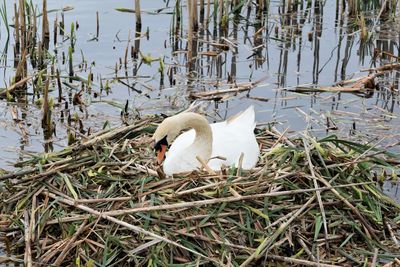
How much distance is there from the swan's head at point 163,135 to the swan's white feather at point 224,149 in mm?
169

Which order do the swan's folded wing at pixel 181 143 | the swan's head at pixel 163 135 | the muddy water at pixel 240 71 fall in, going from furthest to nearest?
1. the muddy water at pixel 240 71
2. the swan's folded wing at pixel 181 143
3. the swan's head at pixel 163 135

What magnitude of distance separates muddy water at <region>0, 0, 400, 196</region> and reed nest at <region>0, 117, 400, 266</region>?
35.5 inches

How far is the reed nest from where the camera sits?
19.2 feet

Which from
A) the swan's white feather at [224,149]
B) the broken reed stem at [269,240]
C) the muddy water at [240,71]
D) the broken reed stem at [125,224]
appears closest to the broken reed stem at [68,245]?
the broken reed stem at [125,224]

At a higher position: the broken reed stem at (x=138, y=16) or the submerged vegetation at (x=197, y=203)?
the broken reed stem at (x=138, y=16)

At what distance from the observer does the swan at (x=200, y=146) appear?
655 centimetres

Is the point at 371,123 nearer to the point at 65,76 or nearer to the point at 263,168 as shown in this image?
the point at 263,168

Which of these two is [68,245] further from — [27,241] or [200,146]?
[200,146]

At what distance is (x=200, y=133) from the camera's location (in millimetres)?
6777

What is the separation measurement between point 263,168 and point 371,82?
373 centimetres

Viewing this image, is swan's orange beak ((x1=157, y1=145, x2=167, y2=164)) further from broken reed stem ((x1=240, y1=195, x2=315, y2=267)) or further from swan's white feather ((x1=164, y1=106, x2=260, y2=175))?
broken reed stem ((x1=240, y1=195, x2=315, y2=267))

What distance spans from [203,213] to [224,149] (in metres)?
0.95

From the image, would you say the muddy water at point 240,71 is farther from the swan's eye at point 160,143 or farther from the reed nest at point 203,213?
the swan's eye at point 160,143

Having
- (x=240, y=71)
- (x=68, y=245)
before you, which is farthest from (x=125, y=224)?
(x=240, y=71)
